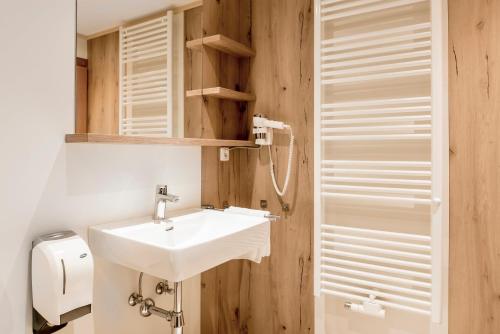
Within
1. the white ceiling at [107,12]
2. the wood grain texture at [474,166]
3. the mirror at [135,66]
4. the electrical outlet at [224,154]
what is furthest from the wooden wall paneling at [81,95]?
the wood grain texture at [474,166]

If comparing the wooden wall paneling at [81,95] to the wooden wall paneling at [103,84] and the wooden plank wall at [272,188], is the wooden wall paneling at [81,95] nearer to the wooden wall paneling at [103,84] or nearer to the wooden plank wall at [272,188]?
the wooden wall paneling at [103,84]

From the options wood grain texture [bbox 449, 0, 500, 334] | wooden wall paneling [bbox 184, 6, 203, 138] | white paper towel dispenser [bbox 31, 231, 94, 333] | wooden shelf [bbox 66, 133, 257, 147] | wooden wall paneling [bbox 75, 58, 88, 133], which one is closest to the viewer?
white paper towel dispenser [bbox 31, 231, 94, 333]

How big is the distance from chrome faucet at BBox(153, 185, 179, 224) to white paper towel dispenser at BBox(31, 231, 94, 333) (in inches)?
14.9

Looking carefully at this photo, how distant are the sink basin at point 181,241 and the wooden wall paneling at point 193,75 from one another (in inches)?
19.0

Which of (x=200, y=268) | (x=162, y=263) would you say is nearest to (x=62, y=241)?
(x=162, y=263)

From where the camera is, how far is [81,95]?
1.32 metres

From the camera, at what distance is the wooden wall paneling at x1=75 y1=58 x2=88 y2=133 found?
4.29ft

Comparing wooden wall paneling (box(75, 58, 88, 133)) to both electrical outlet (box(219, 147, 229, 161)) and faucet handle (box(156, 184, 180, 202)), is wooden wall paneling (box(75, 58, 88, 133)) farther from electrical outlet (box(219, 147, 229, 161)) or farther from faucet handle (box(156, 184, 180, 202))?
electrical outlet (box(219, 147, 229, 161))

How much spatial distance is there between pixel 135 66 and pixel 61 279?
96 centimetres

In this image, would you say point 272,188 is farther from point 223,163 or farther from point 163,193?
point 163,193

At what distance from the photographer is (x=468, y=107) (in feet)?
4.86

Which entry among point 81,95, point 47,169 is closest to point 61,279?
point 47,169

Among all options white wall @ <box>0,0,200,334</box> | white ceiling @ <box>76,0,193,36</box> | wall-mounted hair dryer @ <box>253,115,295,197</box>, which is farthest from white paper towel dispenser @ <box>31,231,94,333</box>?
wall-mounted hair dryer @ <box>253,115,295,197</box>

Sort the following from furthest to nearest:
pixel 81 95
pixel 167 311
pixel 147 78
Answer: pixel 147 78 → pixel 167 311 → pixel 81 95
